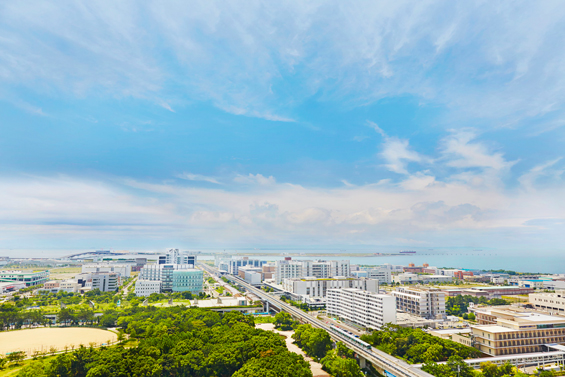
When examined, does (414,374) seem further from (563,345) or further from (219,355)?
(563,345)

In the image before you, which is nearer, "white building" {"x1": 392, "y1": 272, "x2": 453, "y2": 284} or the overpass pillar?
the overpass pillar

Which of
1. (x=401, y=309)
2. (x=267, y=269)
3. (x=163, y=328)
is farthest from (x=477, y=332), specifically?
(x=267, y=269)

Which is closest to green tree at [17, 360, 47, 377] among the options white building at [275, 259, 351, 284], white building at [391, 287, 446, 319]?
white building at [391, 287, 446, 319]

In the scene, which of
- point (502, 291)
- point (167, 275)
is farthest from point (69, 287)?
point (502, 291)

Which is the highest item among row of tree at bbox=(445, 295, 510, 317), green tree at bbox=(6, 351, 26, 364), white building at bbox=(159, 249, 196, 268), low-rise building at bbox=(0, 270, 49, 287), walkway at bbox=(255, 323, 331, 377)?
white building at bbox=(159, 249, 196, 268)

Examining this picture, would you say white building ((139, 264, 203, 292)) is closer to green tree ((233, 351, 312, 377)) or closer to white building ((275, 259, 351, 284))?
white building ((275, 259, 351, 284))

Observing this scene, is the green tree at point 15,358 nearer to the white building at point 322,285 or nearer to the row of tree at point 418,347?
the row of tree at point 418,347
